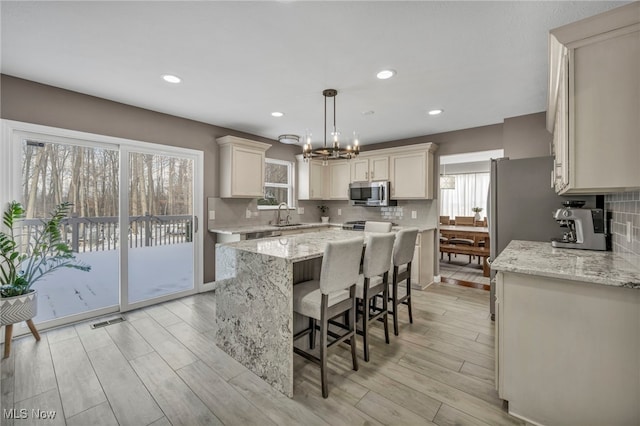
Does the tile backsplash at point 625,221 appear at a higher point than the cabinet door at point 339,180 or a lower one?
lower

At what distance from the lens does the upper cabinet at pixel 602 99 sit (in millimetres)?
1337

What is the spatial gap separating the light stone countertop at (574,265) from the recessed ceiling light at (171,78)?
299 centimetres

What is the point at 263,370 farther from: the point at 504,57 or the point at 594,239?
the point at 504,57

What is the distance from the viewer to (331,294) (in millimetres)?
1981

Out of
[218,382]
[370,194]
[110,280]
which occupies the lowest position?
[218,382]

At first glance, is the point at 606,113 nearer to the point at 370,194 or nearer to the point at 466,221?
the point at 370,194

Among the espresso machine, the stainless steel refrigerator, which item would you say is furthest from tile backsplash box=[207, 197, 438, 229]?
the espresso machine

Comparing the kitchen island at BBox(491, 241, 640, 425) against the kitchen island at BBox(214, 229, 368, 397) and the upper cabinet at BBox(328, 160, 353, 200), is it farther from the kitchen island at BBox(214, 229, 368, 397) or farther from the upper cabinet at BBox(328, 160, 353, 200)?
the upper cabinet at BBox(328, 160, 353, 200)

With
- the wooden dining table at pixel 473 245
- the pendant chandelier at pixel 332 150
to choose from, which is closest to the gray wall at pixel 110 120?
the pendant chandelier at pixel 332 150

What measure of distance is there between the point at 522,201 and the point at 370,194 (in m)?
2.41

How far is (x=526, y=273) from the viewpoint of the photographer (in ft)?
5.06

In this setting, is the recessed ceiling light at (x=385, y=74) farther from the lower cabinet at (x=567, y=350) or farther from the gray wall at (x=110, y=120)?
the gray wall at (x=110, y=120)

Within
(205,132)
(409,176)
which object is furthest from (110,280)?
(409,176)

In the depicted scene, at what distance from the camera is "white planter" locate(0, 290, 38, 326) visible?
225 centimetres
